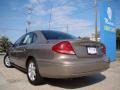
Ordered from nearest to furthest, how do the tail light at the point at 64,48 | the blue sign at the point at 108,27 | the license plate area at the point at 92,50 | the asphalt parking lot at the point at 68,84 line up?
the tail light at the point at 64,48 → the license plate area at the point at 92,50 → the asphalt parking lot at the point at 68,84 → the blue sign at the point at 108,27

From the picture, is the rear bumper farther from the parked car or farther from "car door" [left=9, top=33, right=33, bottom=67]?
"car door" [left=9, top=33, right=33, bottom=67]

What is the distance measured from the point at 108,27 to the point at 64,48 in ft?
21.8

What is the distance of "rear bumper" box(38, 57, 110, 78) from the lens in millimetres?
4305

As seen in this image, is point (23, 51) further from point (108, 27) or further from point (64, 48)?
point (108, 27)

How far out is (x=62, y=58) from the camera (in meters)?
4.38

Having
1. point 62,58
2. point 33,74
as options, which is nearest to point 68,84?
point 33,74

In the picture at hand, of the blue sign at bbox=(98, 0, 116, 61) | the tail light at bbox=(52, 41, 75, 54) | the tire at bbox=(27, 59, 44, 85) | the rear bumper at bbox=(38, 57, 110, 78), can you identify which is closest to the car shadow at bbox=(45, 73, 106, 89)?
the tire at bbox=(27, 59, 44, 85)

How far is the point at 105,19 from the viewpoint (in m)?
10.2

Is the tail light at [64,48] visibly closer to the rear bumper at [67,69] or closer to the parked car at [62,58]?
the parked car at [62,58]

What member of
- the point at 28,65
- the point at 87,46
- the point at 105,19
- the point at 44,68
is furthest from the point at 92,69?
the point at 105,19

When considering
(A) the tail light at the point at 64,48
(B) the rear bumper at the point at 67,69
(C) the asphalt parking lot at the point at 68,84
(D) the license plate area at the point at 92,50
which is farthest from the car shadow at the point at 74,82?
(A) the tail light at the point at 64,48

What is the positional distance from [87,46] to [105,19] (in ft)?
19.7

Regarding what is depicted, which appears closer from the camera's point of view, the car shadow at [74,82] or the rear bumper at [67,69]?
the rear bumper at [67,69]

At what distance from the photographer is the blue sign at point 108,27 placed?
10054 mm
